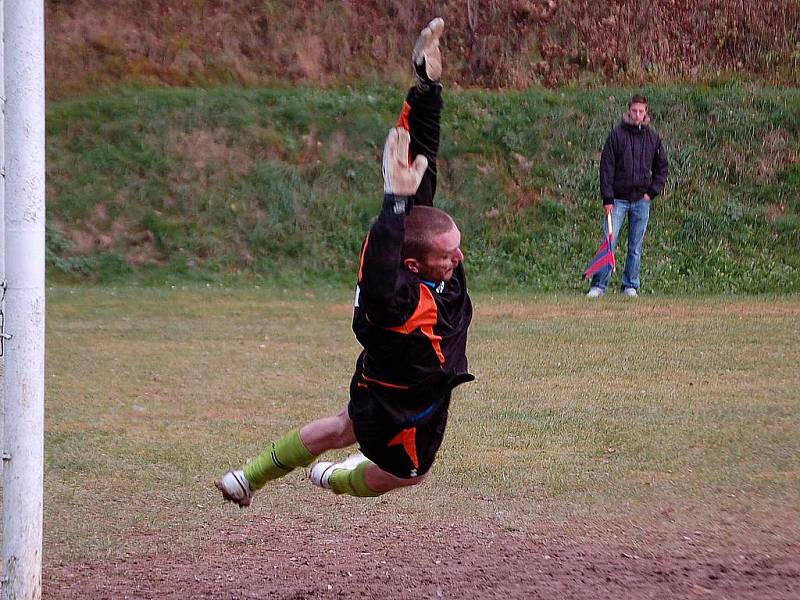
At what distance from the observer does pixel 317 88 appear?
20875 mm

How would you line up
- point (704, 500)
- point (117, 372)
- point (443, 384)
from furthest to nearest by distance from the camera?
point (117, 372) < point (704, 500) < point (443, 384)

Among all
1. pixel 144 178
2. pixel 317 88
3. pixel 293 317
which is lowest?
pixel 293 317

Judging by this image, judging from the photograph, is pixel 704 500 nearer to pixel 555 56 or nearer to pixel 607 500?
pixel 607 500

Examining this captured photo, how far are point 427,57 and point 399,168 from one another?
0.68 metres

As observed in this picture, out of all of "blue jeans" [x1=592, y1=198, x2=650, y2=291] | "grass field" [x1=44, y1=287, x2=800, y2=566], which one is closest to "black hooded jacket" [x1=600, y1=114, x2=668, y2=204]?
"blue jeans" [x1=592, y1=198, x2=650, y2=291]

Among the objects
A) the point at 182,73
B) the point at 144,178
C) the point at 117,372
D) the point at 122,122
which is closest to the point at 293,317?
the point at 117,372

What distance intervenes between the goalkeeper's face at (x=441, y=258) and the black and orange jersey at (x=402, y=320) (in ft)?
0.17

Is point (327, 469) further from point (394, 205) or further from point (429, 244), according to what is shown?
point (394, 205)

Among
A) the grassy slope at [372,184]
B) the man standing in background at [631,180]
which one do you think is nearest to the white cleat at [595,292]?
the man standing in background at [631,180]

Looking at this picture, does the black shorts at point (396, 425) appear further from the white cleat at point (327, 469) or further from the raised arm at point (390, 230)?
the raised arm at point (390, 230)

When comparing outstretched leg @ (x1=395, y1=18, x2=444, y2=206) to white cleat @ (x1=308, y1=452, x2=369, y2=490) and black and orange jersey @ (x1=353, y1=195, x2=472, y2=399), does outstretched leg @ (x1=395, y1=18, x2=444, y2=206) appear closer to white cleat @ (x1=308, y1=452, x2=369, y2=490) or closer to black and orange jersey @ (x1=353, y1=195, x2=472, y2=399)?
black and orange jersey @ (x1=353, y1=195, x2=472, y2=399)

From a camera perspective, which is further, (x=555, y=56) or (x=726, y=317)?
(x=555, y=56)

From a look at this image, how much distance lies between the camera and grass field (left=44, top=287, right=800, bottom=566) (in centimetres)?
612

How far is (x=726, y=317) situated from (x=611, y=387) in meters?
4.08
